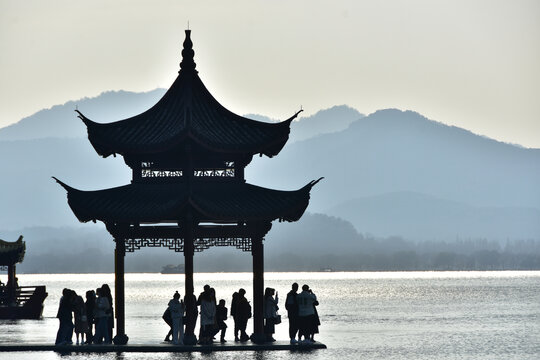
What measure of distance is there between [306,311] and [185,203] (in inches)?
219

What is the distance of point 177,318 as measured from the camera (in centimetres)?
4622

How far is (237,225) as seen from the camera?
4791 centimetres

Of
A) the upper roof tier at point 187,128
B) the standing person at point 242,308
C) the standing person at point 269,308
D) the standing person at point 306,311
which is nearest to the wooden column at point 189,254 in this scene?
the standing person at point 242,308

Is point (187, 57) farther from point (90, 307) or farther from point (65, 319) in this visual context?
point (65, 319)

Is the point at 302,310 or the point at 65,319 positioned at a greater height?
the point at 302,310

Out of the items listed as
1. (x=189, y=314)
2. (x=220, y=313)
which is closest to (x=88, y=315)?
(x=189, y=314)

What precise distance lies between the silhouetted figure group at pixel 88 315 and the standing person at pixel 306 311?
6541 millimetres

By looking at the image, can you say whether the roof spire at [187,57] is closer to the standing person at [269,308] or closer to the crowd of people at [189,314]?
the crowd of people at [189,314]

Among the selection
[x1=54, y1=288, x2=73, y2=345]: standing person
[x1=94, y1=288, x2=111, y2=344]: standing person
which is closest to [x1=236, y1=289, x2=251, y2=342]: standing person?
[x1=94, y1=288, x2=111, y2=344]: standing person

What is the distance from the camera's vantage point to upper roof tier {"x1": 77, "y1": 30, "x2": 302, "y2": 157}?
46.9m

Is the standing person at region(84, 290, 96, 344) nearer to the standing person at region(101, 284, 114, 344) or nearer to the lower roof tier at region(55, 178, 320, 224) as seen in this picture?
the standing person at region(101, 284, 114, 344)

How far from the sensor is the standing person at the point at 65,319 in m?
45.0

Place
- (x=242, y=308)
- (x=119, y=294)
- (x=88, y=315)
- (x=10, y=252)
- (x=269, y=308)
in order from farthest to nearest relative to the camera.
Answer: (x=10, y=252) → (x=269, y=308) → (x=119, y=294) → (x=242, y=308) → (x=88, y=315)

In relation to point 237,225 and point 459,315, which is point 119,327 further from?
point 459,315
